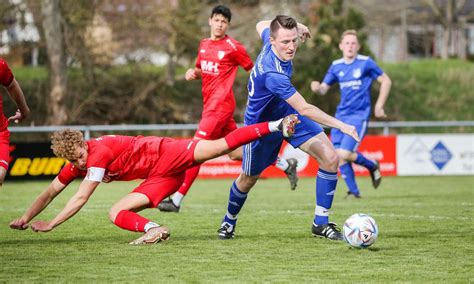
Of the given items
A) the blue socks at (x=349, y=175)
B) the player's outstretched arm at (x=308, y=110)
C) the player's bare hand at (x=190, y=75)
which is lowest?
the blue socks at (x=349, y=175)

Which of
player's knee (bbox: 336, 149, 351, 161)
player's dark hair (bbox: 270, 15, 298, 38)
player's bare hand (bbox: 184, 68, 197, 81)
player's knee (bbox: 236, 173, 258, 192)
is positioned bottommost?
player's knee (bbox: 336, 149, 351, 161)

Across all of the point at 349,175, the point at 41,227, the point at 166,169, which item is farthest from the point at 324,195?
the point at 349,175

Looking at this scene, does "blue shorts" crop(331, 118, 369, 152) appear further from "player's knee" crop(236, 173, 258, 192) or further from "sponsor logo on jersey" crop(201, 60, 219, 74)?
"player's knee" crop(236, 173, 258, 192)

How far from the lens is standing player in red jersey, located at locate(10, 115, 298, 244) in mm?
7770

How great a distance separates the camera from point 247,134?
783 centimetres

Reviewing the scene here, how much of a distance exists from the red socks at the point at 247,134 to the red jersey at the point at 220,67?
3726 mm

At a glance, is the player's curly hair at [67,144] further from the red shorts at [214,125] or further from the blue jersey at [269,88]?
the red shorts at [214,125]

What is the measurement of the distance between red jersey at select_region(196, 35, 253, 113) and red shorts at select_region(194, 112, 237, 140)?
0.08 meters

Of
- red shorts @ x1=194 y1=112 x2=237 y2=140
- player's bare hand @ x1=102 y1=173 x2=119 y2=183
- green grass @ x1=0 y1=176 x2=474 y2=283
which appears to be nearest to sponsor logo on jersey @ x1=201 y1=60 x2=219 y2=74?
red shorts @ x1=194 y1=112 x2=237 y2=140

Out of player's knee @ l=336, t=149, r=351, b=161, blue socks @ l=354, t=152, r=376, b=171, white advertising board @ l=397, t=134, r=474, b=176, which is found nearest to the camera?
player's knee @ l=336, t=149, r=351, b=161

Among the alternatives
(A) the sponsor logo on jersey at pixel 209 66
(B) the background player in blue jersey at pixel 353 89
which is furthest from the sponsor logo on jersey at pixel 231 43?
(B) the background player in blue jersey at pixel 353 89

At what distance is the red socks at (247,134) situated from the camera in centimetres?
781

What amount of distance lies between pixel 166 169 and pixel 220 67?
3.71 meters

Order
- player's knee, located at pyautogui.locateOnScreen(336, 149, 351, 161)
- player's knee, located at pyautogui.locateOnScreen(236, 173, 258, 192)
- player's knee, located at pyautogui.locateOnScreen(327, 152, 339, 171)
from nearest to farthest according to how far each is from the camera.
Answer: player's knee, located at pyautogui.locateOnScreen(327, 152, 339, 171) → player's knee, located at pyautogui.locateOnScreen(236, 173, 258, 192) → player's knee, located at pyautogui.locateOnScreen(336, 149, 351, 161)
